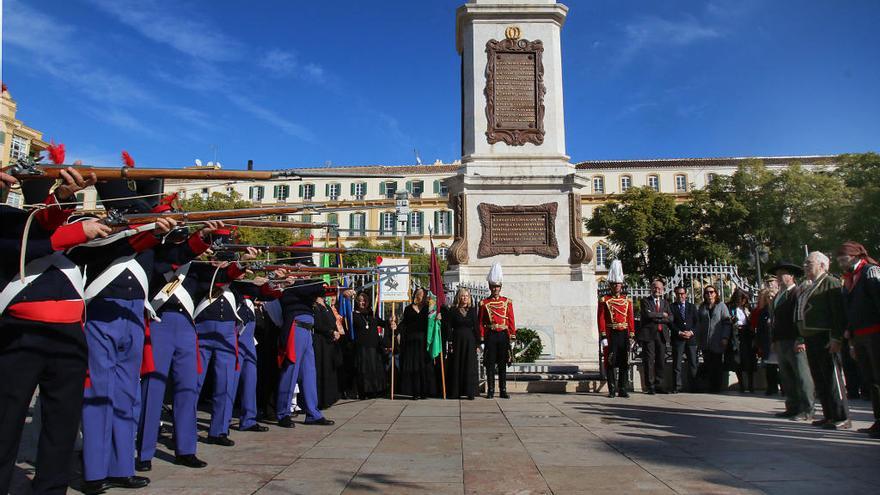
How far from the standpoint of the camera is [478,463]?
5.50m

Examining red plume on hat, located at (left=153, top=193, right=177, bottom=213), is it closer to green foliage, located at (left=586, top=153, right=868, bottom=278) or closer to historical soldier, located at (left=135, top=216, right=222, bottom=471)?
historical soldier, located at (left=135, top=216, right=222, bottom=471)

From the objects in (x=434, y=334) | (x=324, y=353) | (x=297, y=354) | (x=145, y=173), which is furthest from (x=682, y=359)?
(x=145, y=173)

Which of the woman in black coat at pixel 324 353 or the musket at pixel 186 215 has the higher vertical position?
the musket at pixel 186 215

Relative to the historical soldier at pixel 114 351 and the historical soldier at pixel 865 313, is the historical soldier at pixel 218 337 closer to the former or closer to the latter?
the historical soldier at pixel 114 351

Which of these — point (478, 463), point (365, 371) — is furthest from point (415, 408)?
point (478, 463)

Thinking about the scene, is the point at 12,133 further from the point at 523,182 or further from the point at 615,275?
the point at 615,275

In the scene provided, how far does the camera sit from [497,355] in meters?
11.0

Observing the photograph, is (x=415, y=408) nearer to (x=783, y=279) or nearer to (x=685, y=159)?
(x=783, y=279)

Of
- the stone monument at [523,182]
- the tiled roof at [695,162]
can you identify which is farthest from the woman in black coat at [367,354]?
the tiled roof at [695,162]

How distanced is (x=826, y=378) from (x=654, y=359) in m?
3.82

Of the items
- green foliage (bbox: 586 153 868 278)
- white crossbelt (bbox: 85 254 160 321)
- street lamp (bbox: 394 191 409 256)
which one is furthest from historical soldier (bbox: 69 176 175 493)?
green foliage (bbox: 586 153 868 278)

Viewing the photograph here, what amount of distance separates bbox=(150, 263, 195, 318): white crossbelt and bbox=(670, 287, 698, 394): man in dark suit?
28.9ft

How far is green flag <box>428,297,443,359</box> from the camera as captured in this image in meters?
11.3

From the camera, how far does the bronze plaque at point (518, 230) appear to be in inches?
540
